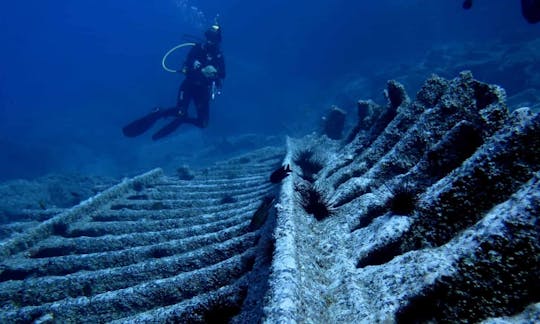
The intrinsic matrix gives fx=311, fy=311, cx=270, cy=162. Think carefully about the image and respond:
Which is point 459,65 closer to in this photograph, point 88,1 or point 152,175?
point 152,175

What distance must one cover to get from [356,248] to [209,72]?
1153cm

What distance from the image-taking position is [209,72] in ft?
40.8

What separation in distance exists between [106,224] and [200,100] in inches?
406

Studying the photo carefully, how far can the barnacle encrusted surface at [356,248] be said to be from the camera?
1268 millimetres

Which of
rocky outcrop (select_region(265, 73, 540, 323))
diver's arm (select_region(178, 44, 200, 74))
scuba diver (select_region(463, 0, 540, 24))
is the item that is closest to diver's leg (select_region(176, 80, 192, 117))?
diver's arm (select_region(178, 44, 200, 74))

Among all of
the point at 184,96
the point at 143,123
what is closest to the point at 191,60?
the point at 184,96

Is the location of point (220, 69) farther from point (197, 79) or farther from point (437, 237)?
point (437, 237)

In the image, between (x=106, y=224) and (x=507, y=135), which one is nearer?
(x=507, y=135)

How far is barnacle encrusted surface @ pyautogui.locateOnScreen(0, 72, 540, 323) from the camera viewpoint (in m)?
1.27

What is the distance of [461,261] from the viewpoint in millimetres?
1302

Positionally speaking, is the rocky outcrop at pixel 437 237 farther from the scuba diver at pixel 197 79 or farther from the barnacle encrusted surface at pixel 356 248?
the scuba diver at pixel 197 79

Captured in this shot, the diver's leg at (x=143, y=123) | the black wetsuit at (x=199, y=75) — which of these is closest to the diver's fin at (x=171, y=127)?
the black wetsuit at (x=199, y=75)

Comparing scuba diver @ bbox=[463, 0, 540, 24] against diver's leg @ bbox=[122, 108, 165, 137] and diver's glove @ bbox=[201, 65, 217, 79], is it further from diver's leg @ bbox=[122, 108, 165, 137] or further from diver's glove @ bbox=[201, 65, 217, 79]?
diver's leg @ bbox=[122, 108, 165, 137]

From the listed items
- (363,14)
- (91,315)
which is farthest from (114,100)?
(91,315)
